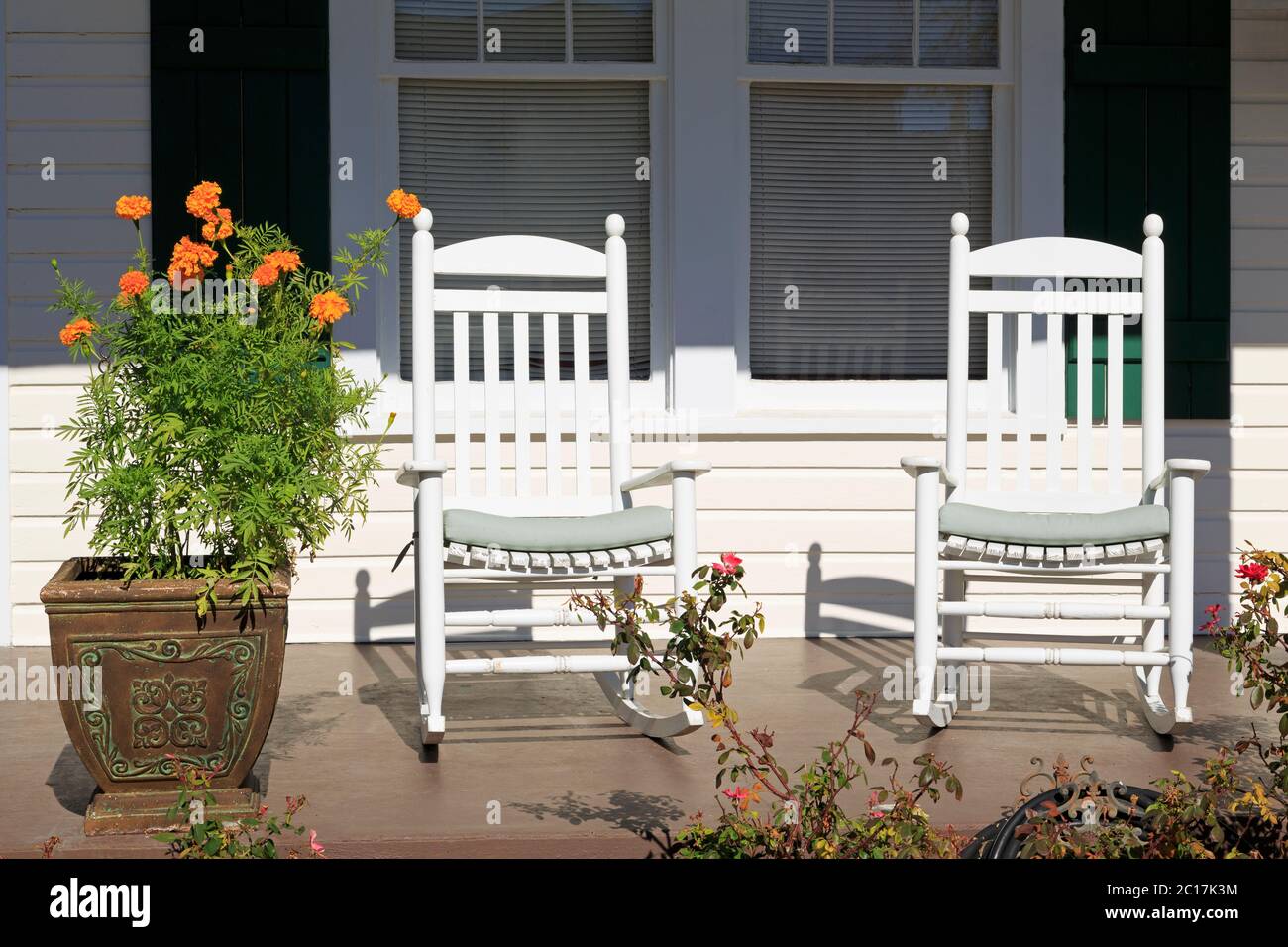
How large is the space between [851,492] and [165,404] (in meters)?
2.47

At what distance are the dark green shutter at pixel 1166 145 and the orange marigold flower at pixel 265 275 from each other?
272 centimetres

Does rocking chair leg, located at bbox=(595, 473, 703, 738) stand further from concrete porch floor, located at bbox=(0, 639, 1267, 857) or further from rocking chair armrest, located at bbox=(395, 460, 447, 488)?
rocking chair armrest, located at bbox=(395, 460, 447, 488)

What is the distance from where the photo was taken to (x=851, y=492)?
14.6 ft

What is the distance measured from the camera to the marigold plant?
2.50 metres

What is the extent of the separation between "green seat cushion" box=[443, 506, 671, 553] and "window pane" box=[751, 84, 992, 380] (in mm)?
1641

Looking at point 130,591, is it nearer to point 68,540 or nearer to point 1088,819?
point 1088,819

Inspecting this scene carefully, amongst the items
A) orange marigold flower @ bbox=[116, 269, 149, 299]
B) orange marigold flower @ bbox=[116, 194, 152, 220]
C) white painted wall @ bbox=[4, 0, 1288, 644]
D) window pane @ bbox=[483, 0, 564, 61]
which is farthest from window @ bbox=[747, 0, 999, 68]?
orange marigold flower @ bbox=[116, 269, 149, 299]

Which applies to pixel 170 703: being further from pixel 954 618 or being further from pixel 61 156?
pixel 61 156

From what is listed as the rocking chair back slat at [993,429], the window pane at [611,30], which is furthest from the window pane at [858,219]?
the rocking chair back slat at [993,429]

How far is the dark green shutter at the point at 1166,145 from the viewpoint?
14.4 feet

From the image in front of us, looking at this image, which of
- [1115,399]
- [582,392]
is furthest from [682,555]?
[1115,399]

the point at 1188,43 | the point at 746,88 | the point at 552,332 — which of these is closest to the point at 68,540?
the point at 552,332

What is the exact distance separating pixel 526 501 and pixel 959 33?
2.25m

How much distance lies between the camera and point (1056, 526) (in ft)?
9.87
